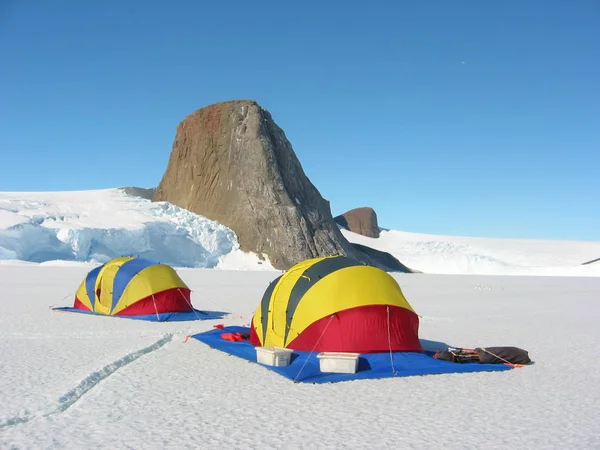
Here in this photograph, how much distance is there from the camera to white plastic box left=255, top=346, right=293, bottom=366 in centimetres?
869

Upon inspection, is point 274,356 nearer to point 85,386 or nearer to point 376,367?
point 376,367

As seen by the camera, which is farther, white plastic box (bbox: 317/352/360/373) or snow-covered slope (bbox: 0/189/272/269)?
snow-covered slope (bbox: 0/189/272/269)

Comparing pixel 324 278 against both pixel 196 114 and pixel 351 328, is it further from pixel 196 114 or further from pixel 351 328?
pixel 196 114

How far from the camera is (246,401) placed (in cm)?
685

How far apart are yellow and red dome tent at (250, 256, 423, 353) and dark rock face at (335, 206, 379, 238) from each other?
9301 centimetres

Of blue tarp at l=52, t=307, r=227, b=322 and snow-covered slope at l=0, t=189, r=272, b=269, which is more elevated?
snow-covered slope at l=0, t=189, r=272, b=269

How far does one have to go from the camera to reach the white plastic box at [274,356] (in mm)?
8688

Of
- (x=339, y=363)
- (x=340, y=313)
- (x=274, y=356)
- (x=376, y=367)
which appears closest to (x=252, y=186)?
(x=340, y=313)

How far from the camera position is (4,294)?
19.9 m

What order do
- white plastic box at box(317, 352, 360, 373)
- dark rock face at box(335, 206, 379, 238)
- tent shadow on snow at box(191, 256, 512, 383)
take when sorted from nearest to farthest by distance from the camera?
1. white plastic box at box(317, 352, 360, 373)
2. tent shadow on snow at box(191, 256, 512, 383)
3. dark rock face at box(335, 206, 379, 238)

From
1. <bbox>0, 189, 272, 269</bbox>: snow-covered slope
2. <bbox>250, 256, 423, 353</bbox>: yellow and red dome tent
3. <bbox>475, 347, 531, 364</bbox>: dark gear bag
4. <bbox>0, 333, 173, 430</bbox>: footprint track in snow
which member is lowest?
<bbox>0, 333, 173, 430</bbox>: footprint track in snow

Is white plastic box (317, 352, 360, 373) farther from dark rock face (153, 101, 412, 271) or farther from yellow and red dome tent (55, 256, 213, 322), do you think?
dark rock face (153, 101, 412, 271)

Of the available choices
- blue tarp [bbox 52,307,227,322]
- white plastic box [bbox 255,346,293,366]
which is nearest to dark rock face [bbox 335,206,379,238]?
blue tarp [bbox 52,307,227,322]

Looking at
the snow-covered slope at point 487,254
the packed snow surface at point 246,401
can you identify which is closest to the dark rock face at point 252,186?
the snow-covered slope at point 487,254
